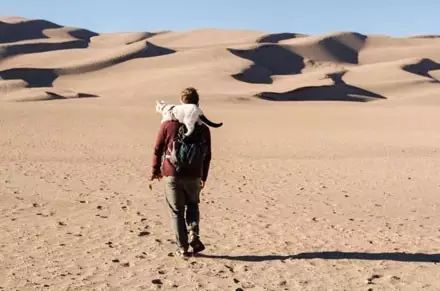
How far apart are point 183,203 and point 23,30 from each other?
→ 105 m

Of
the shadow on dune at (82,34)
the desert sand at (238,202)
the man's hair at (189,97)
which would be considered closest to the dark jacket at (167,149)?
the man's hair at (189,97)

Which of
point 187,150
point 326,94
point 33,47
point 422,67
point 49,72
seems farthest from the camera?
point 33,47

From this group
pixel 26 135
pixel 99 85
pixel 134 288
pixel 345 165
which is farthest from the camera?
pixel 99 85

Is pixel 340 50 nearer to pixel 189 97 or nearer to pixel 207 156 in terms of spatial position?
pixel 207 156

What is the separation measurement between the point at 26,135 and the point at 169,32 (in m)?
101

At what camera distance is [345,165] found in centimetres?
1426

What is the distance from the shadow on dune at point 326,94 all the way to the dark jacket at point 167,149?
122 ft

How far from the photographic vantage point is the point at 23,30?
4114 inches

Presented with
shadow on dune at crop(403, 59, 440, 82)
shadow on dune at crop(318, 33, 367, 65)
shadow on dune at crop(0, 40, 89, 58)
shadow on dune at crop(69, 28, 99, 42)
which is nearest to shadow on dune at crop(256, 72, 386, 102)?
shadow on dune at crop(403, 59, 440, 82)

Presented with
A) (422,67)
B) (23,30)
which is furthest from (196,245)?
(23,30)

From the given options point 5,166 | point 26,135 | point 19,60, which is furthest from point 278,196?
point 19,60

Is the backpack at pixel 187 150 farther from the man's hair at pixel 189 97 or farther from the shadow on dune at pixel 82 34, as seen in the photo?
the shadow on dune at pixel 82 34

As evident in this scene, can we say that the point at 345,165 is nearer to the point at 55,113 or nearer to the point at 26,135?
the point at 26,135

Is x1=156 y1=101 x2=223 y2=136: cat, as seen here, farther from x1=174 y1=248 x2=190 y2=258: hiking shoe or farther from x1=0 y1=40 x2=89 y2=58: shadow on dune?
x1=0 y1=40 x2=89 y2=58: shadow on dune
